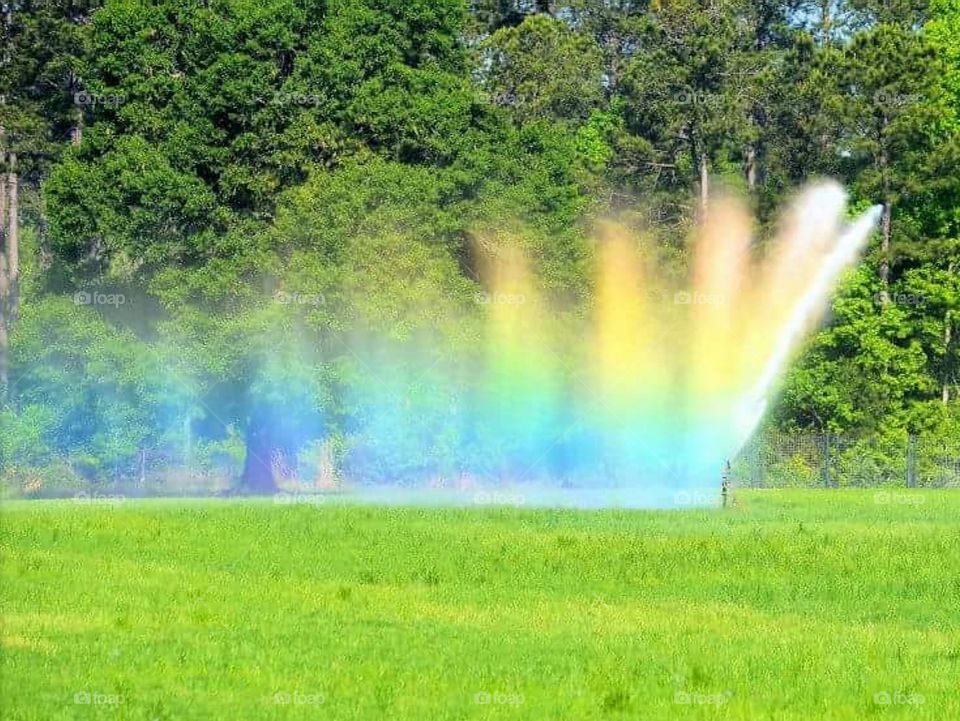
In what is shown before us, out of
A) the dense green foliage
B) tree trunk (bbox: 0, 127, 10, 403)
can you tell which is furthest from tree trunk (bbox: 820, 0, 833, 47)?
tree trunk (bbox: 0, 127, 10, 403)

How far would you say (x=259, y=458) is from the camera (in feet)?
244

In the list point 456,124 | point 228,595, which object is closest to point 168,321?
point 456,124

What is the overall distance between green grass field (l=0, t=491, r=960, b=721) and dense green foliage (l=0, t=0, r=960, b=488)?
26.1 meters

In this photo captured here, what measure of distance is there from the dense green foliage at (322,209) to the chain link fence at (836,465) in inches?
112

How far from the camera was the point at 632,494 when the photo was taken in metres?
64.7

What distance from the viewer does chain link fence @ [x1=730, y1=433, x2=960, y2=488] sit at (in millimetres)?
77312

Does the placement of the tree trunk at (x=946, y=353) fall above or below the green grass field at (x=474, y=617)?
above

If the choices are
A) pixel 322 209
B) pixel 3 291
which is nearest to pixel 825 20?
pixel 322 209

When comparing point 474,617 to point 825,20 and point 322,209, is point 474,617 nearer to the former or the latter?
point 322,209

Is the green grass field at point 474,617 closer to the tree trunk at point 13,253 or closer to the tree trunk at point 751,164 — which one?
the tree trunk at point 13,253

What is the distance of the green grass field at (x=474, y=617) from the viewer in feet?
68.1

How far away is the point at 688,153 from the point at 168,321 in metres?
34.1

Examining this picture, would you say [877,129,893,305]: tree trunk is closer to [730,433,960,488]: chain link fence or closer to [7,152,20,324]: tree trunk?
[730,433,960,488]: chain link fence

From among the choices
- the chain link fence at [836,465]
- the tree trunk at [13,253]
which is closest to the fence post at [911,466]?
the chain link fence at [836,465]
